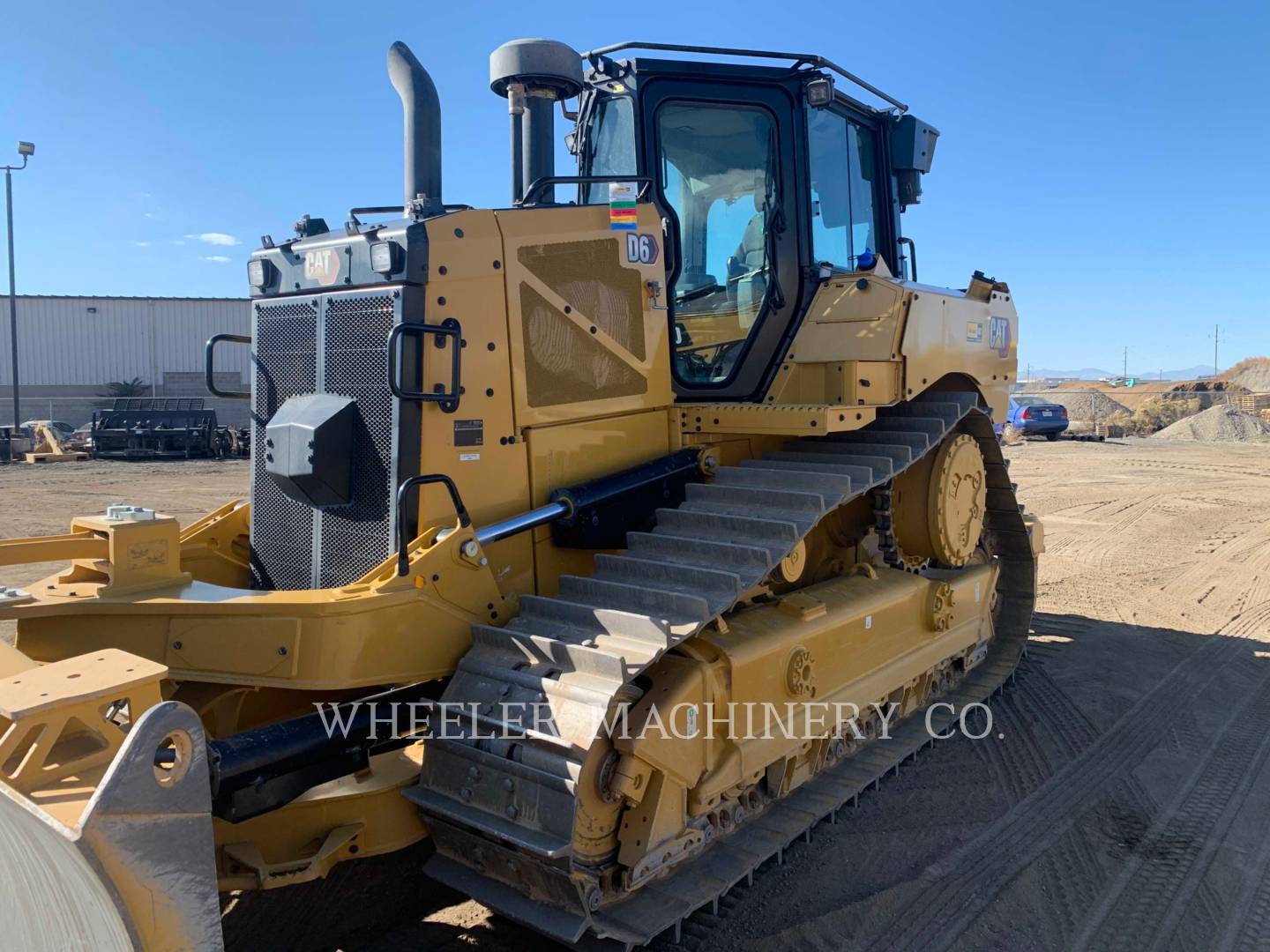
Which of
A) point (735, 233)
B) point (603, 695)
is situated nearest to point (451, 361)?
point (603, 695)

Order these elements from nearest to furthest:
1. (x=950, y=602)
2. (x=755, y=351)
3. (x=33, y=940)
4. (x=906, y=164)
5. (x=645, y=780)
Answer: (x=33, y=940), (x=645, y=780), (x=755, y=351), (x=950, y=602), (x=906, y=164)

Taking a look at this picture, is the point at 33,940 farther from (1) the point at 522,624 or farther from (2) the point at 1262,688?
(2) the point at 1262,688

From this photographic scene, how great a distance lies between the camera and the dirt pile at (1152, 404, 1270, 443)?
27.7 meters

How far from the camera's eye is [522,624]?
368cm

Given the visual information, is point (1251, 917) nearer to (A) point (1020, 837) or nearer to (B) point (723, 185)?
(A) point (1020, 837)

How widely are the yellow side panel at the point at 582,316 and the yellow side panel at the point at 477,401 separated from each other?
3.3 inches

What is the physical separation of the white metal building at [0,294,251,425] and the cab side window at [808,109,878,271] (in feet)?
121

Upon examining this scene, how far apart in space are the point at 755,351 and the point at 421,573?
91.1 inches

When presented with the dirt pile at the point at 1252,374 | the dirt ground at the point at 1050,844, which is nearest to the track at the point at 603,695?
the dirt ground at the point at 1050,844

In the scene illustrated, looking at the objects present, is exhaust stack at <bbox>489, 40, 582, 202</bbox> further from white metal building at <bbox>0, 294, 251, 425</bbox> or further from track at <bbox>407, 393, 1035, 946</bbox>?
white metal building at <bbox>0, 294, 251, 425</bbox>

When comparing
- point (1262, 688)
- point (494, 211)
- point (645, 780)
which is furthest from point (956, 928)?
point (1262, 688)

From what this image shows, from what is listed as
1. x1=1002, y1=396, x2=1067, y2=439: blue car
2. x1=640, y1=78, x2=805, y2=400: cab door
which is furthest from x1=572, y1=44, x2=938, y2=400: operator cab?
x1=1002, y1=396, x2=1067, y2=439: blue car

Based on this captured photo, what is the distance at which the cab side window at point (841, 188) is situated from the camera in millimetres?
5324

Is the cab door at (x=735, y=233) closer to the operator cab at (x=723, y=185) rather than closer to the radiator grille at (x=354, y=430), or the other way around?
the operator cab at (x=723, y=185)
